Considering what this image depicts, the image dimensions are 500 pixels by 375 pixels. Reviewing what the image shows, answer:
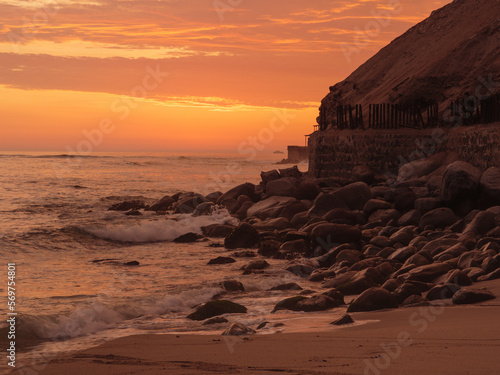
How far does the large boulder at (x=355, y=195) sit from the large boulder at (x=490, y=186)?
3.74 m

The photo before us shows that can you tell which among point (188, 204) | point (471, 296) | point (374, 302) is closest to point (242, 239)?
point (374, 302)

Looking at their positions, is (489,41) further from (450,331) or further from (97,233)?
(450,331)

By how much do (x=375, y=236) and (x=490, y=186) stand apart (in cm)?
309

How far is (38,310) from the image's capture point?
8.62 metres

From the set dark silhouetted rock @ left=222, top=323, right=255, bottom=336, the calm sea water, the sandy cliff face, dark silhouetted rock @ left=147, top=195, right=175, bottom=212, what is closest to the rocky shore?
dark silhouetted rock @ left=222, top=323, right=255, bottom=336

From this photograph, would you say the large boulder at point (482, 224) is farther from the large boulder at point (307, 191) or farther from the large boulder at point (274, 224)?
the large boulder at point (307, 191)

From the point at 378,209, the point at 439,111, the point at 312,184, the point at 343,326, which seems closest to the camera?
the point at 343,326

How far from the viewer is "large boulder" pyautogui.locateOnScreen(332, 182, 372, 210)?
17.5 m

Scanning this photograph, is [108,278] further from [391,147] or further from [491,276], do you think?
[391,147]

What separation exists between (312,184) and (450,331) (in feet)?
46.0

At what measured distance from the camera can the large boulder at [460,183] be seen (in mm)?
14672

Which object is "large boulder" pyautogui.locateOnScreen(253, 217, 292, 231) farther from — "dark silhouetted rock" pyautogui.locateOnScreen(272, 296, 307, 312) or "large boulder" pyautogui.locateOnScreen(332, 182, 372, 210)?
"dark silhouetted rock" pyautogui.locateOnScreen(272, 296, 307, 312)

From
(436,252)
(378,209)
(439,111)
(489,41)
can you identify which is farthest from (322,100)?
(436,252)

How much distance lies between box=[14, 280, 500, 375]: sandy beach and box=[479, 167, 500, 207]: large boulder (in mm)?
7822
